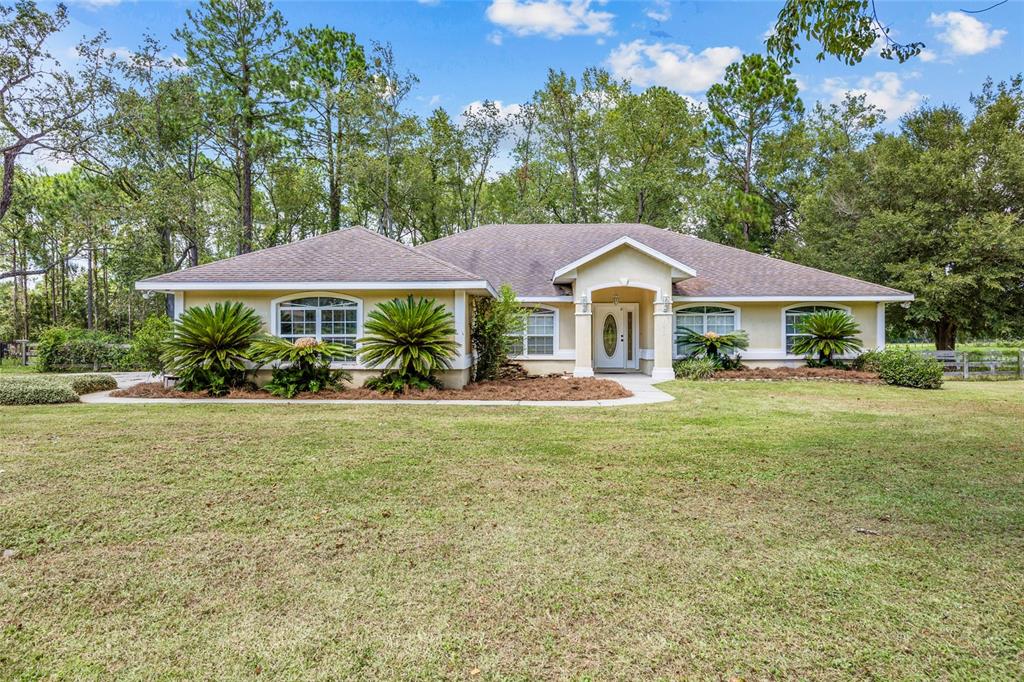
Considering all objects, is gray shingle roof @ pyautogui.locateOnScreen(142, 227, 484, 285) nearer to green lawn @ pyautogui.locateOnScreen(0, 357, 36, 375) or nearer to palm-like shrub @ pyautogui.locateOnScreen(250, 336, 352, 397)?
palm-like shrub @ pyautogui.locateOnScreen(250, 336, 352, 397)

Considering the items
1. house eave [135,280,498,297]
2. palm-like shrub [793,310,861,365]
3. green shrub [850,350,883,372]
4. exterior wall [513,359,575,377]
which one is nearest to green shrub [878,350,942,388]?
green shrub [850,350,883,372]

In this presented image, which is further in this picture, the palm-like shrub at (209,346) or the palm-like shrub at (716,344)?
the palm-like shrub at (716,344)

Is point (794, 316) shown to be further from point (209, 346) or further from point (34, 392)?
point (34, 392)

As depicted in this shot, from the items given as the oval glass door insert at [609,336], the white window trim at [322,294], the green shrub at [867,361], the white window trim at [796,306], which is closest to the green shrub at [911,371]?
the green shrub at [867,361]

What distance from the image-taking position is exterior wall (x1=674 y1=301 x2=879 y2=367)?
55.7 ft

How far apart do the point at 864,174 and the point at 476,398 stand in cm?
2321

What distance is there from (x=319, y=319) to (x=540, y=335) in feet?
23.0

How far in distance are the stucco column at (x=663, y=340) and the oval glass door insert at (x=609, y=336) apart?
2797 mm

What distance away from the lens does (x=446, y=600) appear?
10.4ft

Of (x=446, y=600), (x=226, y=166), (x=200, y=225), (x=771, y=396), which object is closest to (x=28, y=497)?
(x=446, y=600)

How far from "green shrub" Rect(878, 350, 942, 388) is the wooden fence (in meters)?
4.21

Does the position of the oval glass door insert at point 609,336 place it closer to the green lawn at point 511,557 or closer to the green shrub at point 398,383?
the green shrub at point 398,383

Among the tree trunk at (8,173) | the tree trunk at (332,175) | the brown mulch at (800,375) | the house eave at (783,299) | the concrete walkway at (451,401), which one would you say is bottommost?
the concrete walkway at (451,401)

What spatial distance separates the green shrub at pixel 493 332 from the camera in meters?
14.3
